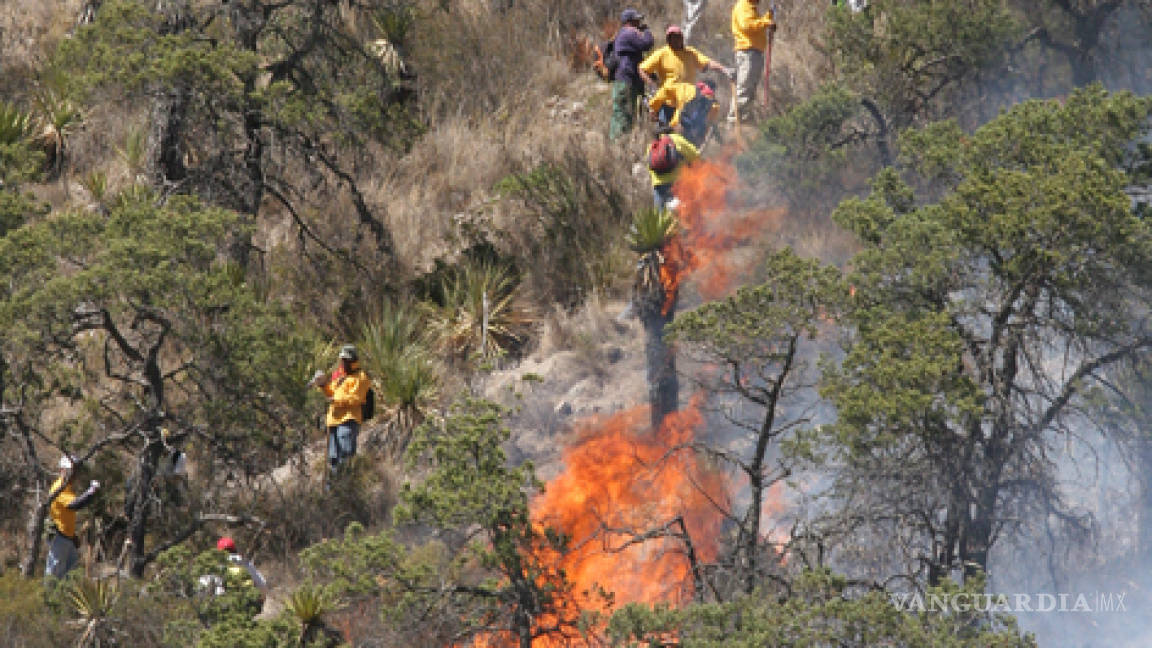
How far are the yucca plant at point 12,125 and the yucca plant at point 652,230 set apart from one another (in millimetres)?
7501

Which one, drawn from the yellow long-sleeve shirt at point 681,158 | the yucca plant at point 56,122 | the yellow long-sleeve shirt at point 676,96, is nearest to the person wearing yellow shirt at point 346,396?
the yellow long-sleeve shirt at point 681,158

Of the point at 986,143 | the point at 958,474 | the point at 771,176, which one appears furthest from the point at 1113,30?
the point at 958,474

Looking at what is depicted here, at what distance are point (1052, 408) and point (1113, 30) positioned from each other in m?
9.36

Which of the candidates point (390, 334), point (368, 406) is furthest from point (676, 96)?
point (368, 406)

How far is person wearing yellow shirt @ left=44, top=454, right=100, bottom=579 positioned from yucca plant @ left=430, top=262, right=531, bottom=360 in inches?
190

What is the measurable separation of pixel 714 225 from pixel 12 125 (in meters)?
8.48

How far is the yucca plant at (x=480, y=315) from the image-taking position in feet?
60.6

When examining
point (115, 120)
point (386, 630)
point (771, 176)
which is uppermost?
point (115, 120)

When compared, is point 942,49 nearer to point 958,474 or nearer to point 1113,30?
point 1113,30

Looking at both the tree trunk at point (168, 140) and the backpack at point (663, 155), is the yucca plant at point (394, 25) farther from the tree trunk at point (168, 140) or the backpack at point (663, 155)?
the backpack at point (663, 155)

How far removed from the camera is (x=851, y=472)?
40.0 feet

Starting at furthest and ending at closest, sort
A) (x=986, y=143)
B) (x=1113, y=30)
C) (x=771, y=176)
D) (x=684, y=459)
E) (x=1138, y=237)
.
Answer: (x=1113, y=30), (x=771, y=176), (x=684, y=459), (x=986, y=143), (x=1138, y=237)

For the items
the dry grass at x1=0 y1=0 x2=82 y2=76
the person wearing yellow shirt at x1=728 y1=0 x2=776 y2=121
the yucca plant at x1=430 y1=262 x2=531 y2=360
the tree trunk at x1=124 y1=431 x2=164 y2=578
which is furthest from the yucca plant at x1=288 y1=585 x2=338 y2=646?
the dry grass at x1=0 y1=0 x2=82 y2=76

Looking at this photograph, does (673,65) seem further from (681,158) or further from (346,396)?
(346,396)
